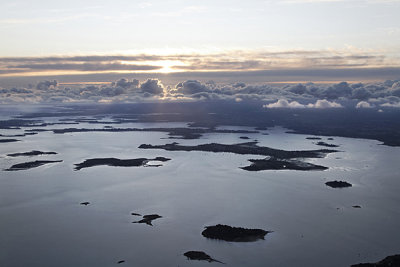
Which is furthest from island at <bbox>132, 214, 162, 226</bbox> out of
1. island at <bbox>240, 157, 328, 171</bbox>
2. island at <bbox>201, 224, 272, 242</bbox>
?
island at <bbox>240, 157, 328, 171</bbox>

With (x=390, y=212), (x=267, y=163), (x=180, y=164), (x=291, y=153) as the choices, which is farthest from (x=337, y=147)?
(x=390, y=212)

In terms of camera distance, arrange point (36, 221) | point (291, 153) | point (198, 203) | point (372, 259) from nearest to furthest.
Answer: point (372, 259)
point (36, 221)
point (198, 203)
point (291, 153)

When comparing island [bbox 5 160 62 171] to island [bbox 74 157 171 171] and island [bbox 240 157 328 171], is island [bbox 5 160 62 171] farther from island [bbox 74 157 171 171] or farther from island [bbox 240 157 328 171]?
island [bbox 240 157 328 171]

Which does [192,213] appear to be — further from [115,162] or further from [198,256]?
[115,162]

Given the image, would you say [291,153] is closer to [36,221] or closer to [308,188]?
[308,188]

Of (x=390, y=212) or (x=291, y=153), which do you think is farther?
(x=291, y=153)

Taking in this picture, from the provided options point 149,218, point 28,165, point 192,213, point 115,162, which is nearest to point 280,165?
point 115,162
